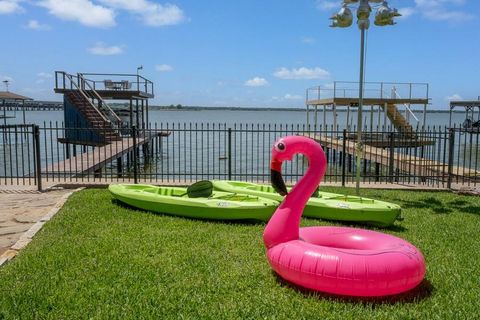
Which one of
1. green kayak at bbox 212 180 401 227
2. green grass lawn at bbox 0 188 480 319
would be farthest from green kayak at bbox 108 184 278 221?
green kayak at bbox 212 180 401 227

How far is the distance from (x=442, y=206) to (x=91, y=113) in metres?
21.0

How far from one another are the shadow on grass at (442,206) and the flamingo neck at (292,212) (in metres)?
4.81

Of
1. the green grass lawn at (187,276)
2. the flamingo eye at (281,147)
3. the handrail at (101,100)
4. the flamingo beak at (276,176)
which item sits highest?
the handrail at (101,100)

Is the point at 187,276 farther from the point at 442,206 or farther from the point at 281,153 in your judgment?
the point at 442,206

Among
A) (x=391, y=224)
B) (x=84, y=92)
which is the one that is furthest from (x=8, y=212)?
(x=84, y=92)

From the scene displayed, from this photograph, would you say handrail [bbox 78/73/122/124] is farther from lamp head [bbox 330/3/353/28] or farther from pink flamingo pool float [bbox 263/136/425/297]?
pink flamingo pool float [bbox 263/136/425/297]

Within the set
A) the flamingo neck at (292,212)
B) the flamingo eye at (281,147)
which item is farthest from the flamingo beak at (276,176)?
the flamingo neck at (292,212)

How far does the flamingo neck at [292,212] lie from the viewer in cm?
509

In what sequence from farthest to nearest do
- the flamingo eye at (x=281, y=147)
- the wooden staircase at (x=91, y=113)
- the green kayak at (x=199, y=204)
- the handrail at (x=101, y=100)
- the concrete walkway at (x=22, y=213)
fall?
the handrail at (x=101, y=100) → the wooden staircase at (x=91, y=113) → the green kayak at (x=199, y=204) → the concrete walkway at (x=22, y=213) → the flamingo eye at (x=281, y=147)

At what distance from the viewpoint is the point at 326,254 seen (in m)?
4.60

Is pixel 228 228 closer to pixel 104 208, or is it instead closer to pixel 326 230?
pixel 326 230

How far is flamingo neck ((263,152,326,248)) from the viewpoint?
509 cm

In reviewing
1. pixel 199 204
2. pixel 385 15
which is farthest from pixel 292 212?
pixel 385 15

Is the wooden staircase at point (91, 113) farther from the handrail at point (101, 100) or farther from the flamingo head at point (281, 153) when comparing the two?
the flamingo head at point (281, 153)
